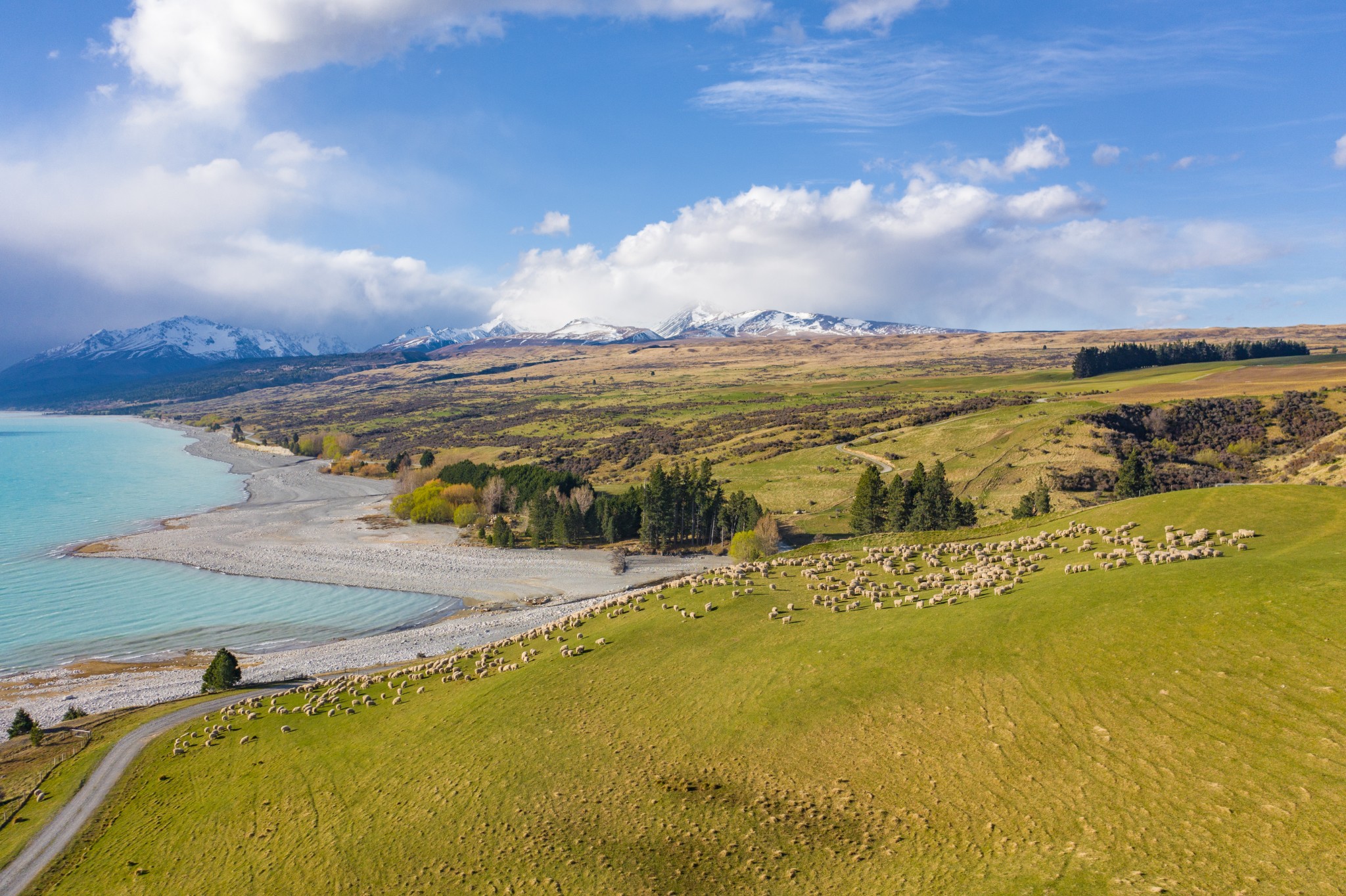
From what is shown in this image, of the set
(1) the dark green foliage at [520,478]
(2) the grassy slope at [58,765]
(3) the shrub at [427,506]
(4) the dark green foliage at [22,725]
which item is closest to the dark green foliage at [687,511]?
(1) the dark green foliage at [520,478]

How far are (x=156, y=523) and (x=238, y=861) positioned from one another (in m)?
135

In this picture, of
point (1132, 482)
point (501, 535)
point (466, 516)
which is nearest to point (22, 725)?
point (501, 535)

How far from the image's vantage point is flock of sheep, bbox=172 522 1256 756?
33531 millimetres

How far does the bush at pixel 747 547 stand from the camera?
88.3 meters

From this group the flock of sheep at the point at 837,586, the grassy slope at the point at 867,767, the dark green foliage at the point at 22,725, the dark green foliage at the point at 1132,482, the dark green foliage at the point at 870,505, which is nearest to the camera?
the grassy slope at the point at 867,767

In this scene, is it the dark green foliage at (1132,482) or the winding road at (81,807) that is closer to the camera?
the winding road at (81,807)

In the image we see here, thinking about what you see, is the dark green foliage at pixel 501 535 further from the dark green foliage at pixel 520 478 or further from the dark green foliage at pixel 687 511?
the dark green foliage at pixel 687 511

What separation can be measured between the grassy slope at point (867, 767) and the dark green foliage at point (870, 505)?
175 ft

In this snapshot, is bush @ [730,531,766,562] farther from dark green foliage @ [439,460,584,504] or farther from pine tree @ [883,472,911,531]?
dark green foliage @ [439,460,584,504]

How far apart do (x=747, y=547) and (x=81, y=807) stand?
7000 cm

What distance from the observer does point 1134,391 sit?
475ft

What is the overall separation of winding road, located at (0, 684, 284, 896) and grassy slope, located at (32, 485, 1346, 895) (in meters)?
1.17

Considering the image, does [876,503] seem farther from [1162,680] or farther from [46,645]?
[46,645]

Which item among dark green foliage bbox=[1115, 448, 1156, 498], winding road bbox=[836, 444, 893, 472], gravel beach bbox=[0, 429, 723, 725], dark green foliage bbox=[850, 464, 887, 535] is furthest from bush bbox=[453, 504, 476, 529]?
dark green foliage bbox=[1115, 448, 1156, 498]
